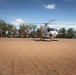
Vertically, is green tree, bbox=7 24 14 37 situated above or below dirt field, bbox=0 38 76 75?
above

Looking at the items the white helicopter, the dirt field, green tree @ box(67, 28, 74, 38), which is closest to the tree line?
green tree @ box(67, 28, 74, 38)

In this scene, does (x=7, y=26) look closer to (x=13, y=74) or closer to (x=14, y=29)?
(x=14, y=29)

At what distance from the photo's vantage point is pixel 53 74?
209 inches

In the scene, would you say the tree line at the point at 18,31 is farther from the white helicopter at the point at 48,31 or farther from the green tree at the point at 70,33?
the white helicopter at the point at 48,31

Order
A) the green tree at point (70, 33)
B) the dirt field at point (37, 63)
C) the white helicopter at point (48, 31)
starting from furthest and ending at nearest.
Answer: the green tree at point (70, 33)
the white helicopter at point (48, 31)
the dirt field at point (37, 63)

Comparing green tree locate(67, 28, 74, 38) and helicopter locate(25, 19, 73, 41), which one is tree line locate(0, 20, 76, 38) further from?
helicopter locate(25, 19, 73, 41)

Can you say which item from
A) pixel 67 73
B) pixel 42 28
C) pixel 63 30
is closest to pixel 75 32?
pixel 63 30

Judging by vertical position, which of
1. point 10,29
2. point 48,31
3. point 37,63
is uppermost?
point 10,29

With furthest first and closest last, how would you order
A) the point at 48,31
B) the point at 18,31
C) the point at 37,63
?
1. the point at 18,31
2. the point at 48,31
3. the point at 37,63

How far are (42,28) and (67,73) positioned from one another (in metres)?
29.0

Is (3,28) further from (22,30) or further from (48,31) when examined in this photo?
(48,31)

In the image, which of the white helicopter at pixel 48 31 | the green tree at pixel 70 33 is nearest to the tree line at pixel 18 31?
the green tree at pixel 70 33

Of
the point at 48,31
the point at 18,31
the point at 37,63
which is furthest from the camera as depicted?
the point at 18,31

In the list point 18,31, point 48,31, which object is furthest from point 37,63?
point 18,31
